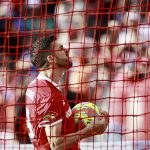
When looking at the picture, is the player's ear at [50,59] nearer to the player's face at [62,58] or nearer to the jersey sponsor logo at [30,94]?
the player's face at [62,58]

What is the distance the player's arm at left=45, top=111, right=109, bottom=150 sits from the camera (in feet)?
9.39

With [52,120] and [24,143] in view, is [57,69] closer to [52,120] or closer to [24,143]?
[52,120]

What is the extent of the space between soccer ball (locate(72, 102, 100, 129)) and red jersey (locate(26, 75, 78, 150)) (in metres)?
0.05

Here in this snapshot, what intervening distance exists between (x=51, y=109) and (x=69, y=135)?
0.53 ft

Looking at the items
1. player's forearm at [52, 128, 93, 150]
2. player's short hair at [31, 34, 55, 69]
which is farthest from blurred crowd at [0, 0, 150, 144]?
player's forearm at [52, 128, 93, 150]

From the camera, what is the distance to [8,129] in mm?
4188

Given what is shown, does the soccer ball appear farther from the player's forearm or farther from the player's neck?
the player's neck

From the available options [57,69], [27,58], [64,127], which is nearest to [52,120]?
[64,127]

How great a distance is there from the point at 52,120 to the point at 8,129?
1.37 metres

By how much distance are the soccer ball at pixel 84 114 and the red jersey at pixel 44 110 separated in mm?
50

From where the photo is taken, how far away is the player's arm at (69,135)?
2.86 m

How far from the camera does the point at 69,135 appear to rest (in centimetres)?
291

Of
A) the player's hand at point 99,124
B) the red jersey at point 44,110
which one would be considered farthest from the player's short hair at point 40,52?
the player's hand at point 99,124

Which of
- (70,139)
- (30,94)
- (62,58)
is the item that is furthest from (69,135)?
(62,58)
